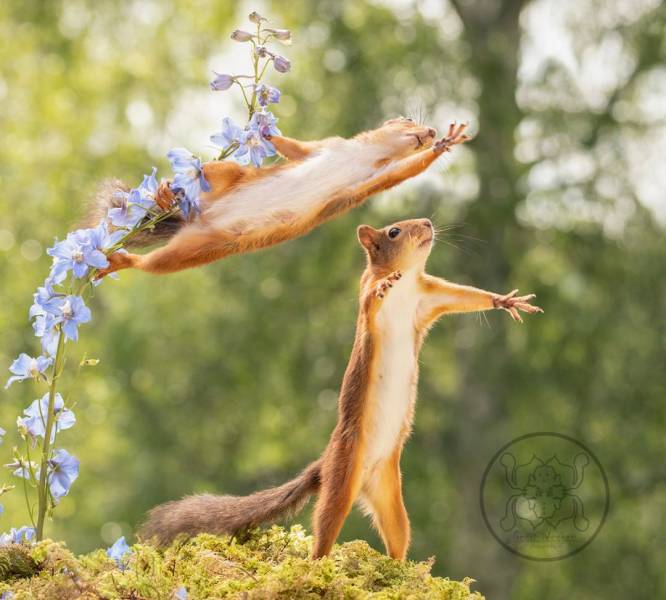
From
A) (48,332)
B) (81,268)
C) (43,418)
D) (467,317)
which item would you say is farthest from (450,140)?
(467,317)

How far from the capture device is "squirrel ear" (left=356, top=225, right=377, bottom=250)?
234 cm

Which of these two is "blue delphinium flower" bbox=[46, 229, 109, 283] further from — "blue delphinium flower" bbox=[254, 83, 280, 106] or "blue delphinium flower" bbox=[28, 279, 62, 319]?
"blue delphinium flower" bbox=[254, 83, 280, 106]

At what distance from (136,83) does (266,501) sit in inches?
480

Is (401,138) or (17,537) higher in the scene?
(401,138)

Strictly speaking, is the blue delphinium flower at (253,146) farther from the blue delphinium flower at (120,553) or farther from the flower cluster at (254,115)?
the blue delphinium flower at (120,553)

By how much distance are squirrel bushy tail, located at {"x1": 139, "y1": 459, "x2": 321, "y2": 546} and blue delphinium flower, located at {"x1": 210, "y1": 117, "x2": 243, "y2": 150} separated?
2.37 feet

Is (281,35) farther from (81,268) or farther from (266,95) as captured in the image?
(81,268)

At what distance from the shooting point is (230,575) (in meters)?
2.13

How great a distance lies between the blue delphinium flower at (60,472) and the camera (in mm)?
2174

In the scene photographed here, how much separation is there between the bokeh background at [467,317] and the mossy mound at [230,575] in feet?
23.8

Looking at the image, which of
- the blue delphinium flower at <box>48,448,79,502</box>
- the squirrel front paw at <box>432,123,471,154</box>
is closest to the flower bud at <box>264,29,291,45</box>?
the squirrel front paw at <box>432,123,471,154</box>

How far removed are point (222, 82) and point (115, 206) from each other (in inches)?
13.9

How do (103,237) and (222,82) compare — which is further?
(222,82)

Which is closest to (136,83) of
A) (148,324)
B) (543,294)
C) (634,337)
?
(148,324)
